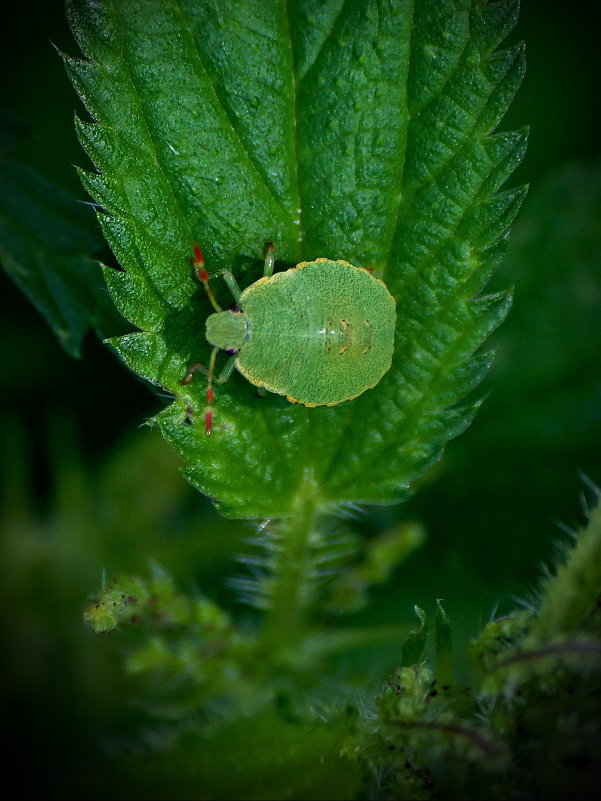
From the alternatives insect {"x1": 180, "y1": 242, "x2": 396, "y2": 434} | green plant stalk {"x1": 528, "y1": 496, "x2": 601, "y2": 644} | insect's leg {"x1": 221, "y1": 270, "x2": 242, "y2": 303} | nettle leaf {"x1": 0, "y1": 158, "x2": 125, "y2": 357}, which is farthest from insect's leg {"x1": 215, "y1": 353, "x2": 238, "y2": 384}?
green plant stalk {"x1": 528, "y1": 496, "x2": 601, "y2": 644}

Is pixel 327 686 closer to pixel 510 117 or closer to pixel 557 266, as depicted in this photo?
pixel 557 266

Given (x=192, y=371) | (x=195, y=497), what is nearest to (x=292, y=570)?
(x=192, y=371)

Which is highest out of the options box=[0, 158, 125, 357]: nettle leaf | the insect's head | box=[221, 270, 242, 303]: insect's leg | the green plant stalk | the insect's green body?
box=[0, 158, 125, 357]: nettle leaf

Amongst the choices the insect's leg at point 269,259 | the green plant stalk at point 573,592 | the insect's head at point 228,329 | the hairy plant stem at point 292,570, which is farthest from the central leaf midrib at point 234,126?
the green plant stalk at point 573,592

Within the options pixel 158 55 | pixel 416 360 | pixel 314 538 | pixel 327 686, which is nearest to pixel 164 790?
pixel 327 686

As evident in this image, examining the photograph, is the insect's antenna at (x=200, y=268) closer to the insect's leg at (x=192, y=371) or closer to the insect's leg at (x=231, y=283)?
the insect's leg at (x=231, y=283)

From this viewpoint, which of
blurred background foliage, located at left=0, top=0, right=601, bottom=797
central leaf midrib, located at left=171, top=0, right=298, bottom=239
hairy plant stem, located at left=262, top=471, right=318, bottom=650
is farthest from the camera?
blurred background foliage, located at left=0, top=0, right=601, bottom=797

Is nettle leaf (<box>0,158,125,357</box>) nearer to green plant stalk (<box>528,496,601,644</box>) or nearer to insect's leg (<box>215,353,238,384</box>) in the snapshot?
insect's leg (<box>215,353,238,384</box>)
